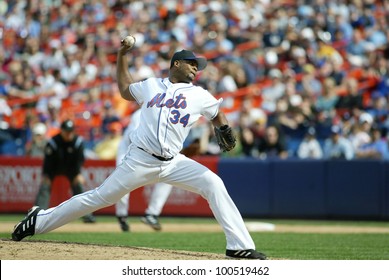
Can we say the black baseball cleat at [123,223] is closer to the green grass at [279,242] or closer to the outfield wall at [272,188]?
the green grass at [279,242]

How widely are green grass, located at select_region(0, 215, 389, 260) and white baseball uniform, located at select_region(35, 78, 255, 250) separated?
1450mm

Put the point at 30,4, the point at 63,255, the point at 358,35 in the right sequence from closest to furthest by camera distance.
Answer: the point at 63,255
the point at 358,35
the point at 30,4

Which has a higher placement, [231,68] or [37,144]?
[231,68]

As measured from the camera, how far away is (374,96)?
18281 millimetres

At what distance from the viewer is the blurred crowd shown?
18.1 m

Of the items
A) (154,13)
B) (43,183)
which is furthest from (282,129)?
(154,13)

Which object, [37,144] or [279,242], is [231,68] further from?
[279,242]

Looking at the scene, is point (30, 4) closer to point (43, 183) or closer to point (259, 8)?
point (259, 8)

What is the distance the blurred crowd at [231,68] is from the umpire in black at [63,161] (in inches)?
112

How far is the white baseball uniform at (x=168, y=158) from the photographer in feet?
29.5

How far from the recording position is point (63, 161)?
15492 mm

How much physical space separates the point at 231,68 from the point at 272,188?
3.76 metres

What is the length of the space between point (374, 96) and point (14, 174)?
763cm

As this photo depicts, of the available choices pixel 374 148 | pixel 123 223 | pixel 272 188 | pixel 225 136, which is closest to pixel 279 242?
pixel 123 223
